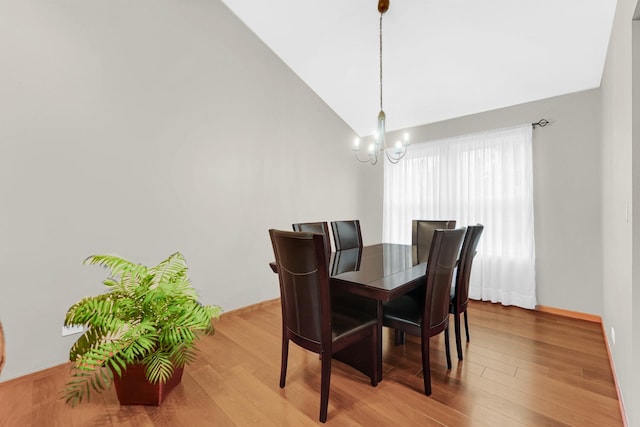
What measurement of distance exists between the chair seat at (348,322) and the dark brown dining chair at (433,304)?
0.18m

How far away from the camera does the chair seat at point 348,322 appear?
1.60 metres

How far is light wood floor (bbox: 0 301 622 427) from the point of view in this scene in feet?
5.12

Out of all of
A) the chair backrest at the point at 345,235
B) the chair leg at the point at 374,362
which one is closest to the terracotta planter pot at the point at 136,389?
the chair leg at the point at 374,362

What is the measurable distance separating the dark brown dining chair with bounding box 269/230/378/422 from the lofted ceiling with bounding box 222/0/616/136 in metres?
2.43

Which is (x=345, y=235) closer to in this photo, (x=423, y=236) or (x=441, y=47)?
(x=423, y=236)

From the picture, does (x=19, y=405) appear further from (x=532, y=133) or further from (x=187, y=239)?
(x=532, y=133)

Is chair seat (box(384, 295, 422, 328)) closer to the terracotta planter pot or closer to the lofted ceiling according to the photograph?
the terracotta planter pot

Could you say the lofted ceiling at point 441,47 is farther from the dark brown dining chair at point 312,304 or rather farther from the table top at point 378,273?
the dark brown dining chair at point 312,304

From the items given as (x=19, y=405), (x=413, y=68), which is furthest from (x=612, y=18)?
(x=19, y=405)

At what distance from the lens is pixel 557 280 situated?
305cm

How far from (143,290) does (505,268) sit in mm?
3630

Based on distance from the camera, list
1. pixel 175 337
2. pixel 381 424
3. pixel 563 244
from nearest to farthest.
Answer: pixel 381 424, pixel 175 337, pixel 563 244

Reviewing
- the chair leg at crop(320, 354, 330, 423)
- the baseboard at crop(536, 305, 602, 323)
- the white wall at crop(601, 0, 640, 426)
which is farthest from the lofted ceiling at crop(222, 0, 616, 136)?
the chair leg at crop(320, 354, 330, 423)

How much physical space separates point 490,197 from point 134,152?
381 centimetres
